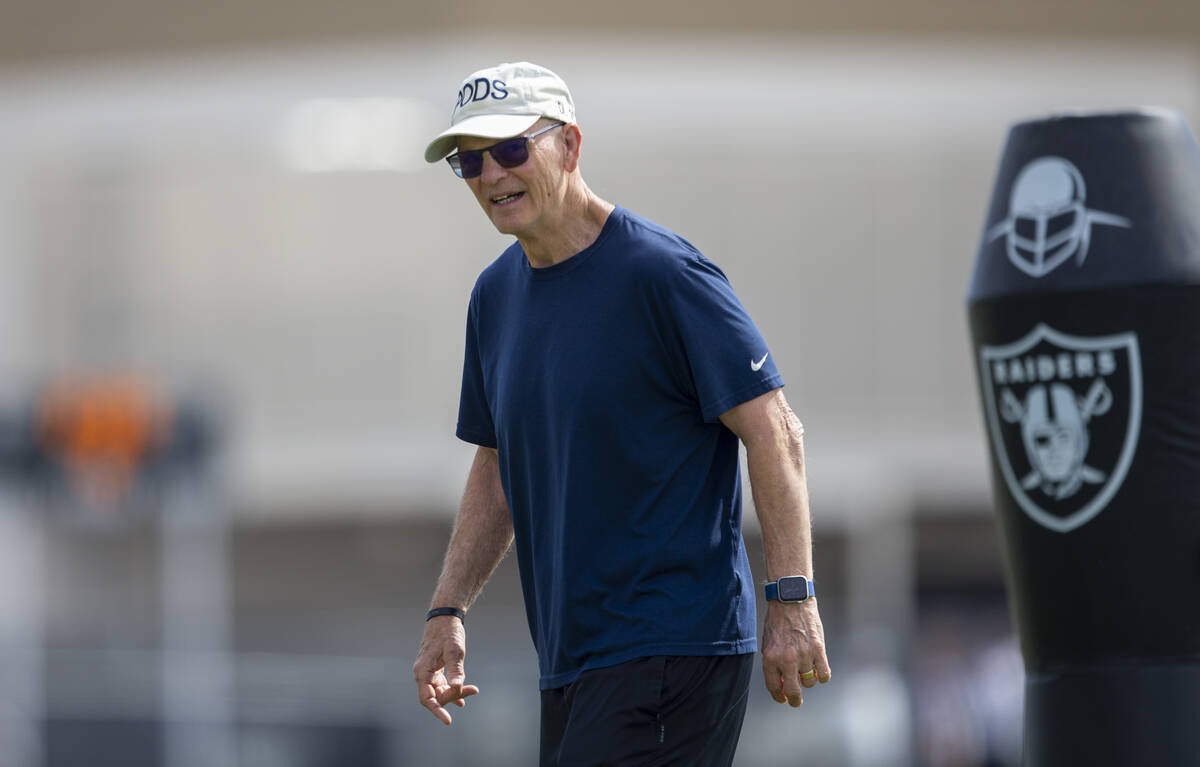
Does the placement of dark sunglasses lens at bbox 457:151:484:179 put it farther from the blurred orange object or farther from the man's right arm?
→ the blurred orange object

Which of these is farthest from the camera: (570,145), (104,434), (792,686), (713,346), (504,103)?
(104,434)

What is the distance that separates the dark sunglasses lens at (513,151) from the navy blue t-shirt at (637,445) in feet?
0.85

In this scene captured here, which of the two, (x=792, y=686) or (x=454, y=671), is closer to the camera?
(x=792, y=686)

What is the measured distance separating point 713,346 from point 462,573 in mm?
1013

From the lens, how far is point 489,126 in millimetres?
4434

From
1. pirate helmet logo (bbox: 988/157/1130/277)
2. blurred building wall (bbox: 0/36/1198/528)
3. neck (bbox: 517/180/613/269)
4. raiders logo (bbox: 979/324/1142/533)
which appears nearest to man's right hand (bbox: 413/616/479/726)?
neck (bbox: 517/180/613/269)

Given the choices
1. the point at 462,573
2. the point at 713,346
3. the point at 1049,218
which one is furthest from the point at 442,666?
the point at 1049,218

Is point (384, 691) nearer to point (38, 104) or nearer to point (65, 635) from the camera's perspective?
point (65, 635)

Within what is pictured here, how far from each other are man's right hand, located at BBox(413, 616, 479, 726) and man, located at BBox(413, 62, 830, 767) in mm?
289

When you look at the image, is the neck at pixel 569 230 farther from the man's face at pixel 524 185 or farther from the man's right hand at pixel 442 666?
the man's right hand at pixel 442 666

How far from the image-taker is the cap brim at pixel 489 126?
4414mm

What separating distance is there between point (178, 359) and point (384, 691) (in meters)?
17.5

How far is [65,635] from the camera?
31.2 meters

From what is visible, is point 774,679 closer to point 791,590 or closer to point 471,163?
point 791,590
